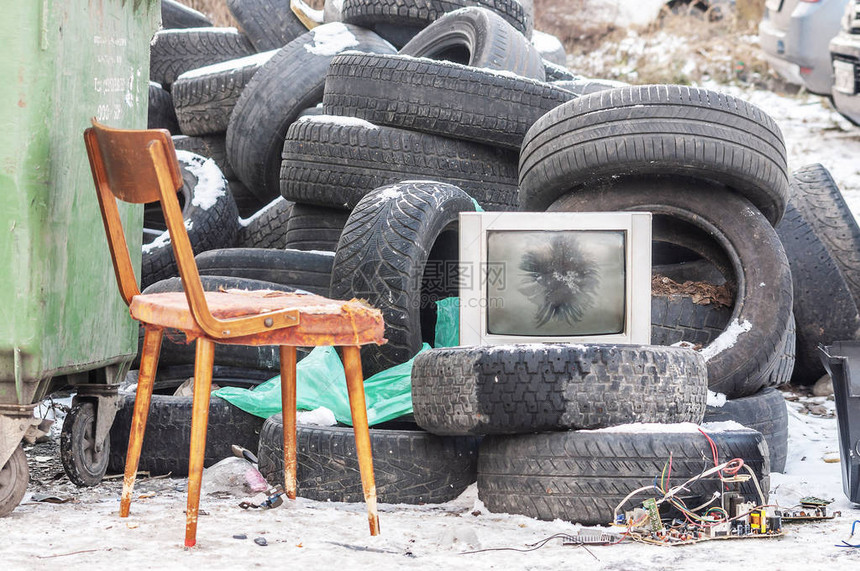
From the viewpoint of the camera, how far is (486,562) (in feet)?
6.55

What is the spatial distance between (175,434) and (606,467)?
1.48 meters

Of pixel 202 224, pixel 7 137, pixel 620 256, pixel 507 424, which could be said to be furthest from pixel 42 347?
pixel 202 224

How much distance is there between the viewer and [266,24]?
612 centimetres

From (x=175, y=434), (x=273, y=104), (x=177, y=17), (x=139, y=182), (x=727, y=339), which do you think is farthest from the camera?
(x=177, y=17)

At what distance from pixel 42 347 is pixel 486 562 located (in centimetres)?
119

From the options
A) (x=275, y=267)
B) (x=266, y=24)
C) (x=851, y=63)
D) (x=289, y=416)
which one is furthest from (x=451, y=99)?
(x=851, y=63)

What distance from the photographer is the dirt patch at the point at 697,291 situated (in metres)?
3.49

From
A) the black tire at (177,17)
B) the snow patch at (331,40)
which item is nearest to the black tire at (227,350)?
the snow patch at (331,40)

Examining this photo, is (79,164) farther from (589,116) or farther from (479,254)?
(589,116)

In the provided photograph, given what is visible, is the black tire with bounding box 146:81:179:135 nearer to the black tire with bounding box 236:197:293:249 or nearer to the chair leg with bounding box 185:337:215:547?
the black tire with bounding box 236:197:293:249

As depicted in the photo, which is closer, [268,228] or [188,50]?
[268,228]

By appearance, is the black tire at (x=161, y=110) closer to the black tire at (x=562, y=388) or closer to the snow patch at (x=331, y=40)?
the snow patch at (x=331, y=40)

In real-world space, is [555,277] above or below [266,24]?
below

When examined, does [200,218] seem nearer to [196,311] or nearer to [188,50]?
[188,50]
